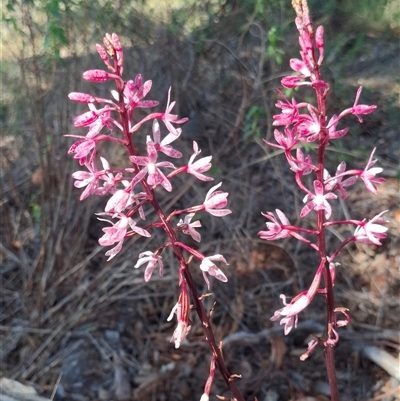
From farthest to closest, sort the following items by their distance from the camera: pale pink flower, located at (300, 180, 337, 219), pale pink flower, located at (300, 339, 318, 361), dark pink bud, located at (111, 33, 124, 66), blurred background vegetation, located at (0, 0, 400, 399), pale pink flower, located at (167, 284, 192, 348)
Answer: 1. blurred background vegetation, located at (0, 0, 400, 399)
2. pale pink flower, located at (300, 339, 318, 361)
3. pale pink flower, located at (167, 284, 192, 348)
4. pale pink flower, located at (300, 180, 337, 219)
5. dark pink bud, located at (111, 33, 124, 66)

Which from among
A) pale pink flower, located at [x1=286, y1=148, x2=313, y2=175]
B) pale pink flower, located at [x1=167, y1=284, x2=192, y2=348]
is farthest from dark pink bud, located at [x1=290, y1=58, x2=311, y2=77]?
pale pink flower, located at [x1=167, y1=284, x2=192, y2=348]

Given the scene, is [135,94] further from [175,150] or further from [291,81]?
[291,81]

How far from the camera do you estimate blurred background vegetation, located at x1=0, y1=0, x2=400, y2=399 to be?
320 centimetres

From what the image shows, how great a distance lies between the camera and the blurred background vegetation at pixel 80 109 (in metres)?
3.20

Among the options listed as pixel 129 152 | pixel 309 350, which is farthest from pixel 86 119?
pixel 309 350

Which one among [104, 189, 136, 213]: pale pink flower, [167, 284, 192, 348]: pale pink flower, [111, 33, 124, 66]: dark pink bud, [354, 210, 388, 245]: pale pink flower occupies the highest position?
[111, 33, 124, 66]: dark pink bud

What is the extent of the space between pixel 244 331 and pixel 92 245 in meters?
1.28

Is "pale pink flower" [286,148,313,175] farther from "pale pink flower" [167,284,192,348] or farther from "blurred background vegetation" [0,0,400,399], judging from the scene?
"blurred background vegetation" [0,0,400,399]

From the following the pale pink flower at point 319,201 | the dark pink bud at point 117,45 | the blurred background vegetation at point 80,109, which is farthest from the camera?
the blurred background vegetation at point 80,109

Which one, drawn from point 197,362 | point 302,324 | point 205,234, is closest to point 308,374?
point 302,324

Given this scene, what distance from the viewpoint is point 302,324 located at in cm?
292

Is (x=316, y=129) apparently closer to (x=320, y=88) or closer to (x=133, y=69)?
(x=320, y=88)

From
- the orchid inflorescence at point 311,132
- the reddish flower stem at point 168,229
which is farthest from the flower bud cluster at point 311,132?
the reddish flower stem at point 168,229

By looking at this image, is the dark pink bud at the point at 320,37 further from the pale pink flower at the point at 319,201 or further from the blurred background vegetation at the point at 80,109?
the blurred background vegetation at the point at 80,109
